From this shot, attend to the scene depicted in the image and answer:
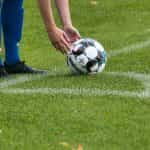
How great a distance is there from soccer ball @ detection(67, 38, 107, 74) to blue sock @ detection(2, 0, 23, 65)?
66cm

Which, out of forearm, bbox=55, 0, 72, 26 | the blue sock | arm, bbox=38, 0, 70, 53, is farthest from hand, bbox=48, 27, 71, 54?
the blue sock

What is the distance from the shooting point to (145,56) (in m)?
7.44

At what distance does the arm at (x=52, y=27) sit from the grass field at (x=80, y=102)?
1.33 ft

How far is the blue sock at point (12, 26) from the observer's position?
6832 mm

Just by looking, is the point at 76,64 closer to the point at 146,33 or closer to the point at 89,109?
the point at 89,109

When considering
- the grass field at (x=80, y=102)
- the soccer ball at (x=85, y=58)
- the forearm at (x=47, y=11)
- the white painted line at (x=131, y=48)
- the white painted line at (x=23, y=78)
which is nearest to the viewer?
the grass field at (x=80, y=102)

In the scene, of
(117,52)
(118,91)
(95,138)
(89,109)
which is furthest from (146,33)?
(95,138)

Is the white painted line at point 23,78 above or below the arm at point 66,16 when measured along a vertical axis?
below

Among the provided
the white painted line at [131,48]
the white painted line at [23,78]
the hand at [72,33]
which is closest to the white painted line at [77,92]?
the white painted line at [23,78]

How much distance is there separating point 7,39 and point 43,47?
1532 mm

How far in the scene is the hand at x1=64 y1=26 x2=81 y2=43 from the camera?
19.7ft

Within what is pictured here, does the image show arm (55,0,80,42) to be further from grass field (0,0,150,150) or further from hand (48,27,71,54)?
grass field (0,0,150,150)

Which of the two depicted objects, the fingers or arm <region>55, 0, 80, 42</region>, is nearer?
the fingers

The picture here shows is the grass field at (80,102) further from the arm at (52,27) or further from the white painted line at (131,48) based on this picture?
the arm at (52,27)
